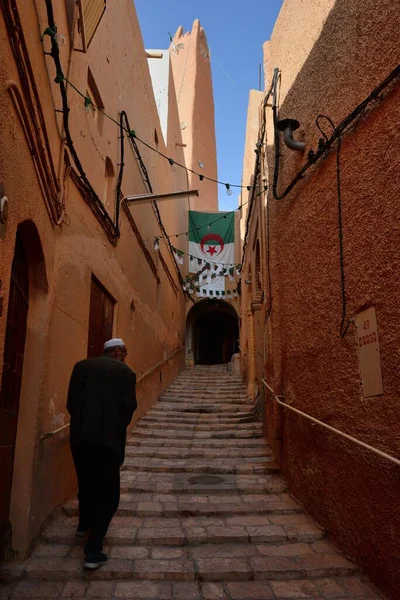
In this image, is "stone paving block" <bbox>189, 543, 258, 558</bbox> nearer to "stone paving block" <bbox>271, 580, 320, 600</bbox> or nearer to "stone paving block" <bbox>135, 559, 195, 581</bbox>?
"stone paving block" <bbox>135, 559, 195, 581</bbox>

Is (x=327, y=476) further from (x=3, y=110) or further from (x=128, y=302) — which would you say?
(x=128, y=302)

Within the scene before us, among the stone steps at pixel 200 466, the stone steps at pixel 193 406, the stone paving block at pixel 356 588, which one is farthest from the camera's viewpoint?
the stone steps at pixel 193 406

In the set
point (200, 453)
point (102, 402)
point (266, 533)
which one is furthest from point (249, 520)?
point (200, 453)

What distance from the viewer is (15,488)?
3.20 meters

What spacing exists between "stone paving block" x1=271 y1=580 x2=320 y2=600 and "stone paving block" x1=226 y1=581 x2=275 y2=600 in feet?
0.17

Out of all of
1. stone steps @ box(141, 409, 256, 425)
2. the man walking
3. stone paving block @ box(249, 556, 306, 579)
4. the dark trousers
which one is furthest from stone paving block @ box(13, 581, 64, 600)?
stone steps @ box(141, 409, 256, 425)

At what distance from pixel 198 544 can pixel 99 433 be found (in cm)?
125

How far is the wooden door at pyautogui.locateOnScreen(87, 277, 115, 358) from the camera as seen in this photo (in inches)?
207


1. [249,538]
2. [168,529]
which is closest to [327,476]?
[249,538]

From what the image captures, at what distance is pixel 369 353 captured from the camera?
10.6ft

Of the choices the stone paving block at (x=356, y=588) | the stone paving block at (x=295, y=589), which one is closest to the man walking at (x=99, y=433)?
the stone paving block at (x=295, y=589)

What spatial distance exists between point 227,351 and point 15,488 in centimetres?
2127

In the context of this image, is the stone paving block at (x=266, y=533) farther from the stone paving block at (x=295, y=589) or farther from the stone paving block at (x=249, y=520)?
the stone paving block at (x=295, y=589)

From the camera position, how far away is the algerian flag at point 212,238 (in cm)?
1742
